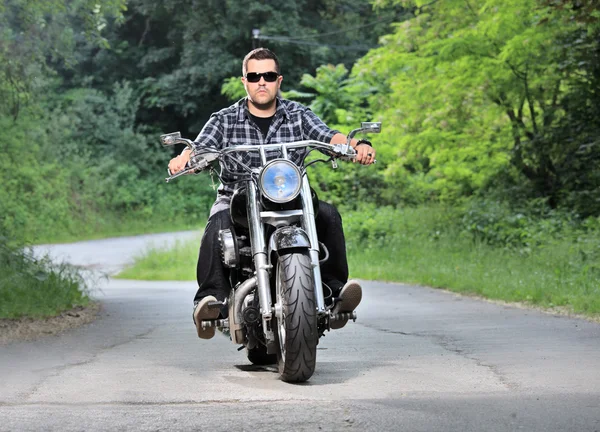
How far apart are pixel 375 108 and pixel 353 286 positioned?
21.4m

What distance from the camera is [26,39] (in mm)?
16125

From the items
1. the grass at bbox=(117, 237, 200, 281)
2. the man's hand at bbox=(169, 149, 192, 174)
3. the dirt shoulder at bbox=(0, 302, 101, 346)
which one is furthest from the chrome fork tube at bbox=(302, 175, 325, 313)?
the grass at bbox=(117, 237, 200, 281)

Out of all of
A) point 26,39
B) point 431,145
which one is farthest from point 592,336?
point 431,145

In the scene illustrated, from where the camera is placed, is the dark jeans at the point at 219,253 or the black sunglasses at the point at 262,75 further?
the black sunglasses at the point at 262,75

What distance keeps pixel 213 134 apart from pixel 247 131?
213mm

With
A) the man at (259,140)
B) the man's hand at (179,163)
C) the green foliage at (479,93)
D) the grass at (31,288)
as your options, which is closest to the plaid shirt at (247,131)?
the man at (259,140)

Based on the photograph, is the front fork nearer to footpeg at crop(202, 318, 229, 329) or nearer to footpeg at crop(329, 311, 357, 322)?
footpeg at crop(329, 311, 357, 322)

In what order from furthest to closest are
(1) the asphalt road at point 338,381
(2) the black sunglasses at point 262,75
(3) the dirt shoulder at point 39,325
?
(3) the dirt shoulder at point 39,325 < (2) the black sunglasses at point 262,75 < (1) the asphalt road at point 338,381

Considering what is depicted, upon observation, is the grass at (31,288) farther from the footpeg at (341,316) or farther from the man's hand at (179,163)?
the footpeg at (341,316)

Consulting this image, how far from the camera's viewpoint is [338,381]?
21.8 feet

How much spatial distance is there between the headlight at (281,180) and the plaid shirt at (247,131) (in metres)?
0.65

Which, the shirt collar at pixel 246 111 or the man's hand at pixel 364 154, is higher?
the shirt collar at pixel 246 111

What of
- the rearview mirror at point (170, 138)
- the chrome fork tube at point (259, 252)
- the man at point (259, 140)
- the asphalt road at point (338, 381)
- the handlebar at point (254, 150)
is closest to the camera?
the asphalt road at point (338, 381)

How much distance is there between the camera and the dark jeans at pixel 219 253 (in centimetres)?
726
